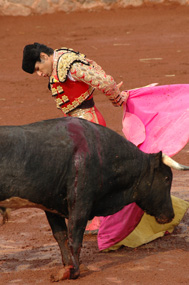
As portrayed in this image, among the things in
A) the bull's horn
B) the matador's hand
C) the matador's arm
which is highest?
the matador's arm

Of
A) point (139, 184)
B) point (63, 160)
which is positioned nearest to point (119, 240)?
point (139, 184)

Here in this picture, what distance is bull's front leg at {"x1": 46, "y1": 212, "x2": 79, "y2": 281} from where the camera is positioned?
16.8 ft

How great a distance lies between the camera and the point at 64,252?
535cm

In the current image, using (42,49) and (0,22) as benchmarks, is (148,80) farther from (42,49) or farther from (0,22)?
(42,49)

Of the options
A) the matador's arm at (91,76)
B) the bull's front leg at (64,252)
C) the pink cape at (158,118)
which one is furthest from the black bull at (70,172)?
the matador's arm at (91,76)

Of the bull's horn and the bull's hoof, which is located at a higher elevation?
the bull's horn

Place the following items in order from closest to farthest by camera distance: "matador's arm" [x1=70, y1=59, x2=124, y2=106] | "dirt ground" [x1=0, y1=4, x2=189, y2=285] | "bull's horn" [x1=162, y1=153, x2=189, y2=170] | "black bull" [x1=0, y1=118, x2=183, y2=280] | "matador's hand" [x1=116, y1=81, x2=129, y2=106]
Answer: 1. "black bull" [x1=0, y1=118, x2=183, y2=280]
2. "bull's horn" [x1=162, y1=153, x2=189, y2=170]
3. "dirt ground" [x1=0, y1=4, x2=189, y2=285]
4. "matador's arm" [x1=70, y1=59, x2=124, y2=106]
5. "matador's hand" [x1=116, y1=81, x2=129, y2=106]

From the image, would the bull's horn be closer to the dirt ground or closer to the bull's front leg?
the dirt ground

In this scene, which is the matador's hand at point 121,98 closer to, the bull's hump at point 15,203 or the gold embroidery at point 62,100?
the gold embroidery at point 62,100

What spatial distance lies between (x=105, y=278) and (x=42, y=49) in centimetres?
187

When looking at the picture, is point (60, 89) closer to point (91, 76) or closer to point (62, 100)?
point (62, 100)

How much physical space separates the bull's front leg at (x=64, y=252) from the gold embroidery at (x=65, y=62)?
1.13 metres

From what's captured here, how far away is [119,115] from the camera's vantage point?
34.8 feet

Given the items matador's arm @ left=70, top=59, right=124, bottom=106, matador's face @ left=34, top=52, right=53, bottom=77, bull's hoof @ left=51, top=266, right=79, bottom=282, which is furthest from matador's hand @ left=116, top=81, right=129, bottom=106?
bull's hoof @ left=51, top=266, right=79, bottom=282
